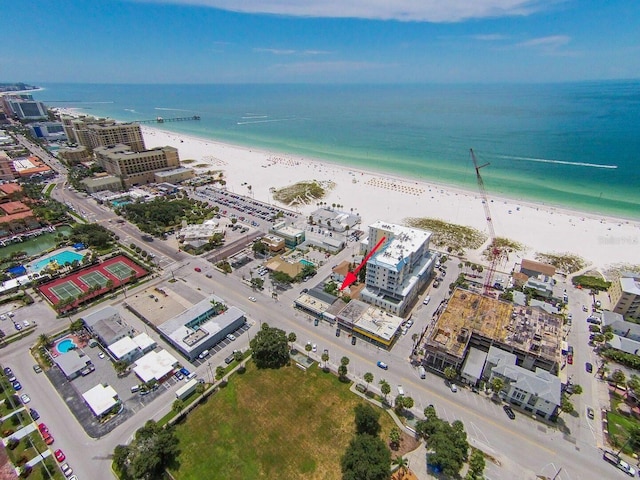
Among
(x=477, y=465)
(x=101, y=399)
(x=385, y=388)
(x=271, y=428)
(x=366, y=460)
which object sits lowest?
(x=271, y=428)

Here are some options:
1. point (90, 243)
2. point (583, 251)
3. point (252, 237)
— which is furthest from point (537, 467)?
point (90, 243)

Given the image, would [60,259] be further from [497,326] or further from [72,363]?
[497,326]

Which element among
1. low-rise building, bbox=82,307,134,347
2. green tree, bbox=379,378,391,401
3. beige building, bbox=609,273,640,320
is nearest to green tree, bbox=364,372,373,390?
green tree, bbox=379,378,391,401

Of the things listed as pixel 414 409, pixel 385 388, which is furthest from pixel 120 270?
pixel 414 409

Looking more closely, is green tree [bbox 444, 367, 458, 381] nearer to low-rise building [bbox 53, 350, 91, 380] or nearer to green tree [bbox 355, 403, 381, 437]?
green tree [bbox 355, 403, 381, 437]

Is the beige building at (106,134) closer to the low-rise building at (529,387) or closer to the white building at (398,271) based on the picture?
the white building at (398,271)

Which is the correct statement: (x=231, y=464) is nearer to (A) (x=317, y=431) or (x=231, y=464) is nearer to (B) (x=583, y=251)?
(A) (x=317, y=431)
